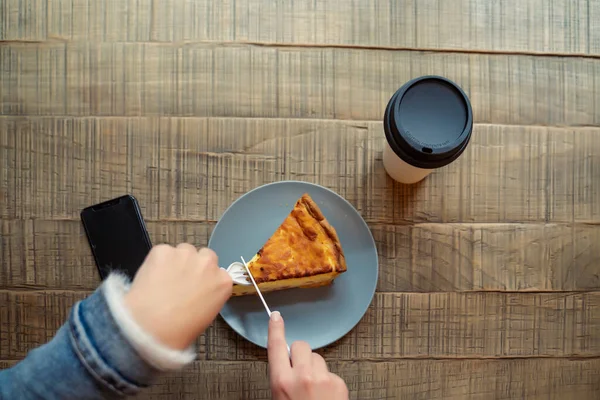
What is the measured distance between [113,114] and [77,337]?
0.61 metres

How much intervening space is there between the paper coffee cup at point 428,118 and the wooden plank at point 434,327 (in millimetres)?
381

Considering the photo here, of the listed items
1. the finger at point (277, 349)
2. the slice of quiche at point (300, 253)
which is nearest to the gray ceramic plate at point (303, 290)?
the slice of quiche at point (300, 253)

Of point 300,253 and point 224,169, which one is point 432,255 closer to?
point 300,253

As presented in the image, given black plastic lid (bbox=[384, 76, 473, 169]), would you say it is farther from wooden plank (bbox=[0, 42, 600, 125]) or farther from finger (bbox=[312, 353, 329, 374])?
finger (bbox=[312, 353, 329, 374])

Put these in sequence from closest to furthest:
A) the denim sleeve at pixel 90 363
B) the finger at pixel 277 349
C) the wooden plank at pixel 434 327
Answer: the denim sleeve at pixel 90 363 < the finger at pixel 277 349 < the wooden plank at pixel 434 327

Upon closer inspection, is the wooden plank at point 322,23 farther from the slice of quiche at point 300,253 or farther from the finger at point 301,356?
the finger at point 301,356

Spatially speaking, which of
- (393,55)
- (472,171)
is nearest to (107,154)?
(393,55)

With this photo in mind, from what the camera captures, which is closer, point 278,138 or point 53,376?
point 53,376

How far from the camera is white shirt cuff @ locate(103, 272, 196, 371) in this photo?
75 centimetres

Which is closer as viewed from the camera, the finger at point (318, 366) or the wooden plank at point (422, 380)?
the finger at point (318, 366)

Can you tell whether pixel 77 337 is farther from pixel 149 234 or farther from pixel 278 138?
pixel 278 138

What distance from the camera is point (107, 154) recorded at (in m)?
1.19

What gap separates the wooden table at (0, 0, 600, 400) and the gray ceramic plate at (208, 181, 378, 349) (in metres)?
0.07

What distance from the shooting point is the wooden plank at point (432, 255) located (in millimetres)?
1171
